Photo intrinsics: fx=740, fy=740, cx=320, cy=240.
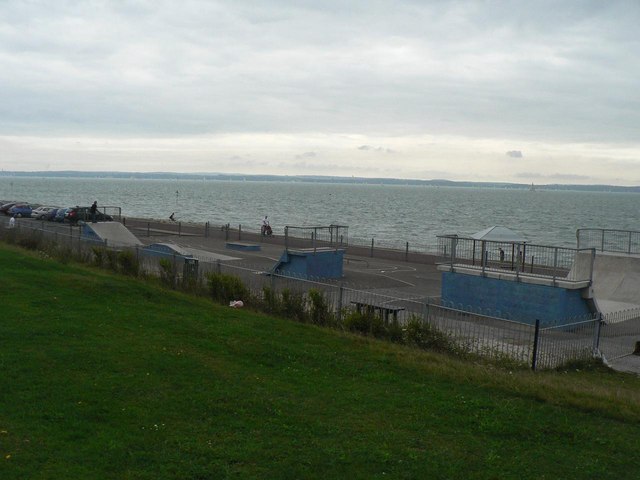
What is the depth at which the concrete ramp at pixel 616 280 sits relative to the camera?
25.4 m

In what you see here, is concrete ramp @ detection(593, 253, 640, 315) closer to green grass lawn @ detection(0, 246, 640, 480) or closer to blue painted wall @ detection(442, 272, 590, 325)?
blue painted wall @ detection(442, 272, 590, 325)

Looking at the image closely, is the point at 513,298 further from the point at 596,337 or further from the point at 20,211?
the point at 20,211

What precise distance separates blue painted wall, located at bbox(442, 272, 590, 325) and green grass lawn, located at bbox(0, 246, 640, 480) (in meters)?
6.76

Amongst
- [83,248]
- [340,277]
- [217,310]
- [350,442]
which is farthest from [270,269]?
[350,442]

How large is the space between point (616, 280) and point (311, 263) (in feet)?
37.3

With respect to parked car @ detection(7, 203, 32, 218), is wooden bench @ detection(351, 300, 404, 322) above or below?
above

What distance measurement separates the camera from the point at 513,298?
2284 cm

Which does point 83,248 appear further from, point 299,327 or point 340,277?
point 299,327

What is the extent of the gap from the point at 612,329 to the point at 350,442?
1371cm

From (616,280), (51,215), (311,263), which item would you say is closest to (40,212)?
(51,215)

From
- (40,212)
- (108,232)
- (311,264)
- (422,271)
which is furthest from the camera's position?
(40,212)

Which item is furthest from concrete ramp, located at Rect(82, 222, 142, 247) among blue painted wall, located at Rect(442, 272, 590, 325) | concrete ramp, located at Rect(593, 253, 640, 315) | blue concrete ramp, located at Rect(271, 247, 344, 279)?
concrete ramp, located at Rect(593, 253, 640, 315)

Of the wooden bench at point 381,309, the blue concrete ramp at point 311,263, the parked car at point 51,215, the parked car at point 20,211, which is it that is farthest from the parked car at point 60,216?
the wooden bench at point 381,309

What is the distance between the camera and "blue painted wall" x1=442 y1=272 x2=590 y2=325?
21.8 m
